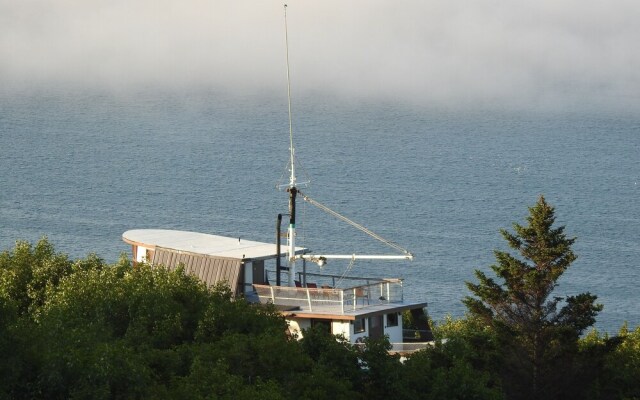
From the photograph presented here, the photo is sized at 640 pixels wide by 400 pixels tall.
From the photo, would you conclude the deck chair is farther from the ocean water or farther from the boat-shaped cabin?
the ocean water

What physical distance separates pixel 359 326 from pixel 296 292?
271 centimetres

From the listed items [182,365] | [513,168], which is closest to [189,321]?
[182,365]

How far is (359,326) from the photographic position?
171ft

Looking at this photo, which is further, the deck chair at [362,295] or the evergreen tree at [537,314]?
the evergreen tree at [537,314]

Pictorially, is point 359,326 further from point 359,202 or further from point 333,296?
point 359,202

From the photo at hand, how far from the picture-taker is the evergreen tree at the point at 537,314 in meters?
54.5

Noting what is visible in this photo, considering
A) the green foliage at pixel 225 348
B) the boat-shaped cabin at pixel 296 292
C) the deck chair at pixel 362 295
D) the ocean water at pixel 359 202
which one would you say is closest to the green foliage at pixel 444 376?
the green foliage at pixel 225 348

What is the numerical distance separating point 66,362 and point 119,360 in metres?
1.37

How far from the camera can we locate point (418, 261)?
119 m

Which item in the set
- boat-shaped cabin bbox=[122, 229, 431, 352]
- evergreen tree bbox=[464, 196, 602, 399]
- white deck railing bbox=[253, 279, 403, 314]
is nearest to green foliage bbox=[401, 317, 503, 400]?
boat-shaped cabin bbox=[122, 229, 431, 352]

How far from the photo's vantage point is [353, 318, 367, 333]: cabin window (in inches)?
2042

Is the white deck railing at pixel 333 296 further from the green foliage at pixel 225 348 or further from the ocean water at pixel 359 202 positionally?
the ocean water at pixel 359 202

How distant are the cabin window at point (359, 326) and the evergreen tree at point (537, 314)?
5.96 meters

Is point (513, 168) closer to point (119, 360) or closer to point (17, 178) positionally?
point (17, 178)
